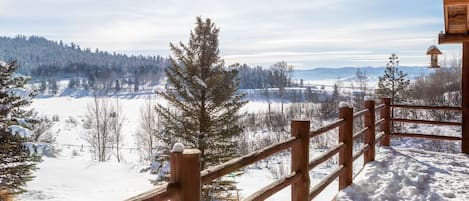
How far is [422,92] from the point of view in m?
32.6

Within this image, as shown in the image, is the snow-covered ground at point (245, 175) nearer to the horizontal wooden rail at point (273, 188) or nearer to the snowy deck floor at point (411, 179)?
the snowy deck floor at point (411, 179)

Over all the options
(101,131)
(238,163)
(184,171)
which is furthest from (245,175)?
(184,171)

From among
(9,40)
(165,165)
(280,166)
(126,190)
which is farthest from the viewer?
(9,40)

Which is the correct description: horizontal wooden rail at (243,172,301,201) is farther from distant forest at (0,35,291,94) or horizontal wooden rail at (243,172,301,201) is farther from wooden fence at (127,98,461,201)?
distant forest at (0,35,291,94)

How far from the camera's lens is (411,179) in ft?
17.5

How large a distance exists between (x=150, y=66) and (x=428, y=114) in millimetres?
62151

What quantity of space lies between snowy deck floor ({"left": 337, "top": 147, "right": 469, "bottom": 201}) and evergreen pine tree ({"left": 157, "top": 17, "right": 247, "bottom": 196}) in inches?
285

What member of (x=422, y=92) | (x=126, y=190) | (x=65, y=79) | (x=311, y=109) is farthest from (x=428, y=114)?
(x=65, y=79)

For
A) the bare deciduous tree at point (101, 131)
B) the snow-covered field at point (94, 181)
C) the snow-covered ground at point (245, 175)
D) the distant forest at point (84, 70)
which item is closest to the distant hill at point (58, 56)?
the distant forest at point (84, 70)

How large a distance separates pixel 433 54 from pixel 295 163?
5.88 m

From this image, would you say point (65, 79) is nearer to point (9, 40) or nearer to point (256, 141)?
point (9, 40)

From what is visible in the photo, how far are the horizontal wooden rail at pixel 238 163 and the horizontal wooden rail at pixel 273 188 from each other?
23 cm

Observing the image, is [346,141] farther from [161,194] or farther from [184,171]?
[161,194]

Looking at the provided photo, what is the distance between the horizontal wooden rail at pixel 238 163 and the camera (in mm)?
2359
